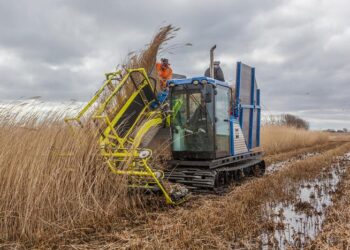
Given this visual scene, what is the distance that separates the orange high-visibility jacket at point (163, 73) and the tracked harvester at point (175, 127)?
1.35 feet

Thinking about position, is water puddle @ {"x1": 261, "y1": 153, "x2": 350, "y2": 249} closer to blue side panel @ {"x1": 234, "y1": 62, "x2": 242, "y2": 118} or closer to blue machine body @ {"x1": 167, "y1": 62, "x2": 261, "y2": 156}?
blue machine body @ {"x1": 167, "y1": 62, "x2": 261, "y2": 156}

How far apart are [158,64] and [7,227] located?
4419 mm

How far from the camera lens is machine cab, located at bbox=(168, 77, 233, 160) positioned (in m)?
6.86

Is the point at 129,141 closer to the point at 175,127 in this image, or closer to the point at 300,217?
the point at 175,127

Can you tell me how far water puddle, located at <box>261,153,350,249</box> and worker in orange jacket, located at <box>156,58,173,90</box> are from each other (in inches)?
135

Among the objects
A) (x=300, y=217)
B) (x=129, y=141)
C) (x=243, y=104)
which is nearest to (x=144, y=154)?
(x=129, y=141)

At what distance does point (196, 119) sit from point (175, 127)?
0.43 meters

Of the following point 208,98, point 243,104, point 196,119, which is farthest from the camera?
point 243,104

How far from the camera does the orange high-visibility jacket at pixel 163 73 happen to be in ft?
24.9

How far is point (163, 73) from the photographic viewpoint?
7.63 meters


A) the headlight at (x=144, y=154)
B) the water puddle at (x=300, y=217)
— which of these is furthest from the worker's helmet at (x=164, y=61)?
the water puddle at (x=300, y=217)

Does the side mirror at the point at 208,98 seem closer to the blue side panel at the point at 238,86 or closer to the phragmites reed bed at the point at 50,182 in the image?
the blue side panel at the point at 238,86

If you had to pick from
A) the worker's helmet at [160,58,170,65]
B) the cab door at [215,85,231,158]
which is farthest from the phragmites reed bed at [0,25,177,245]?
the worker's helmet at [160,58,170,65]

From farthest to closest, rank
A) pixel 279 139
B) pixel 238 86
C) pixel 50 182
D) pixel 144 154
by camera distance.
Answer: pixel 279 139 < pixel 238 86 < pixel 144 154 < pixel 50 182
